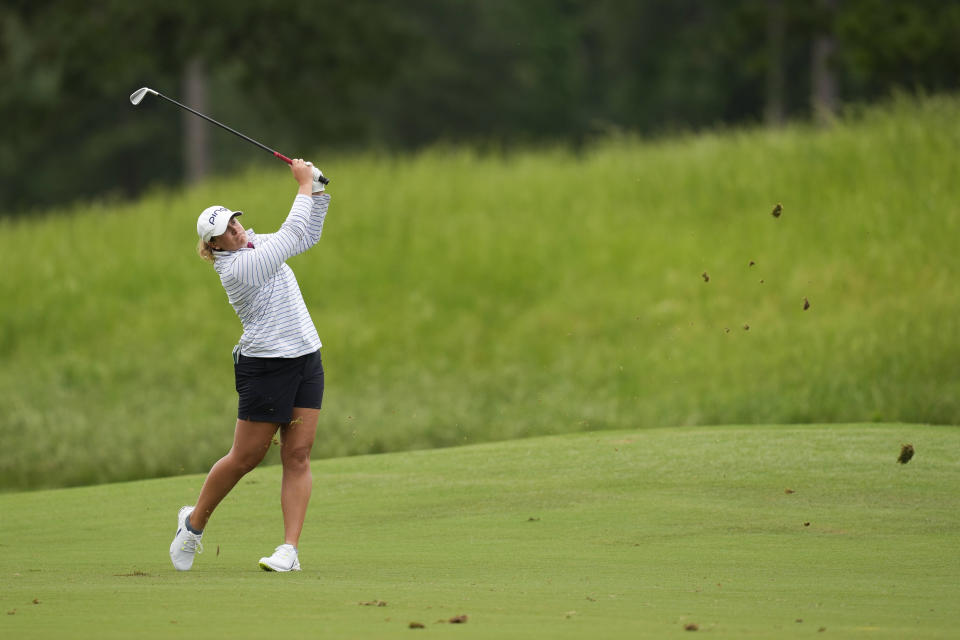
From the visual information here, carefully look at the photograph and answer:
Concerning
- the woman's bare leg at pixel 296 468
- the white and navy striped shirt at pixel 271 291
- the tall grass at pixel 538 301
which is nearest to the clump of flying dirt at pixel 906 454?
the woman's bare leg at pixel 296 468

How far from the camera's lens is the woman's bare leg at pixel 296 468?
689cm

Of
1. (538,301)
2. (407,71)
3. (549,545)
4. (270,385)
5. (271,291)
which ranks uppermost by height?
(407,71)

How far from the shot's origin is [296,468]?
275 inches

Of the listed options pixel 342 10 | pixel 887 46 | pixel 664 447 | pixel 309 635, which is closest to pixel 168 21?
pixel 342 10

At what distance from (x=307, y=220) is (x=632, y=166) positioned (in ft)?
53.3

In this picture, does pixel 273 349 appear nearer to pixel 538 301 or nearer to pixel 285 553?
pixel 285 553

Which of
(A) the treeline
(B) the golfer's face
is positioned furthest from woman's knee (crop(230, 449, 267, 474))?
(A) the treeline

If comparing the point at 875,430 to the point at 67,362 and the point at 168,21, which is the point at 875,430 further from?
the point at 168,21

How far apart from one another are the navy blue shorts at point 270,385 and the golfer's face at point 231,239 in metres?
0.52

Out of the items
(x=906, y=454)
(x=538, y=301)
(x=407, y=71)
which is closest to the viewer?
(x=906, y=454)

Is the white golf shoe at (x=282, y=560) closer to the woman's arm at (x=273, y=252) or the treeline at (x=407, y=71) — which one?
the woman's arm at (x=273, y=252)

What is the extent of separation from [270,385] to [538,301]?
1388 centimetres

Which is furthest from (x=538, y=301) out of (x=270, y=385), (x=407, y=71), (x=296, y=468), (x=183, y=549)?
(x=407, y=71)

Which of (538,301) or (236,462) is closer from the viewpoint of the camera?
(236,462)
